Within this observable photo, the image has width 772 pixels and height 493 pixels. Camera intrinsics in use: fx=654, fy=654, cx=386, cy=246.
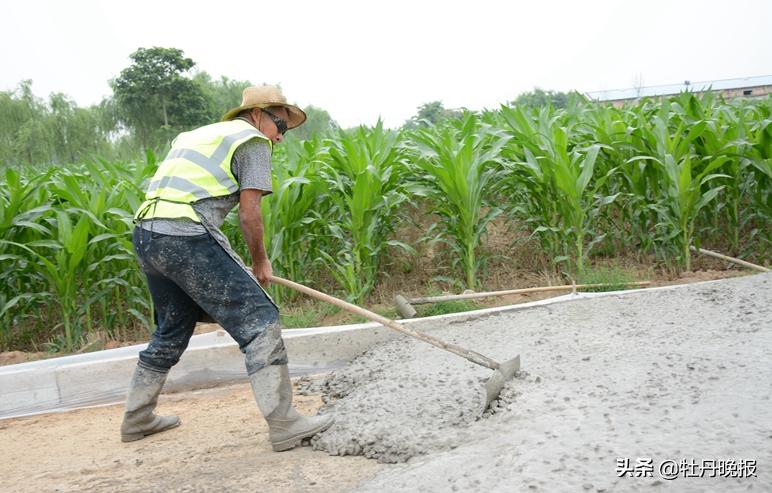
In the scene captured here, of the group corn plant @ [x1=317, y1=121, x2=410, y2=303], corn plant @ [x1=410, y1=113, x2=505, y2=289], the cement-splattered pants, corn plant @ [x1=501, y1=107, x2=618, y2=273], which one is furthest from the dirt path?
corn plant @ [x1=501, y1=107, x2=618, y2=273]

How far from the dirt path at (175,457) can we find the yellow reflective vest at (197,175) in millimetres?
1074

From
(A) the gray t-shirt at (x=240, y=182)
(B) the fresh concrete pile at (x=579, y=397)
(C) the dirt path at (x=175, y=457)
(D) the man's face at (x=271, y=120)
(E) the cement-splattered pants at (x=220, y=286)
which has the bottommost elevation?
(C) the dirt path at (x=175, y=457)

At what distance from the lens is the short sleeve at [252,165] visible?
9.15 feet

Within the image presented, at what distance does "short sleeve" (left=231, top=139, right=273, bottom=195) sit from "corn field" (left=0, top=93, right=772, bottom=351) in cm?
163

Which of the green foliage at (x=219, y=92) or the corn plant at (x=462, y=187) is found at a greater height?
the green foliage at (x=219, y=92)

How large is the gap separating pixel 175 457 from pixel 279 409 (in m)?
0.56

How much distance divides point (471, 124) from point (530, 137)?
828mm

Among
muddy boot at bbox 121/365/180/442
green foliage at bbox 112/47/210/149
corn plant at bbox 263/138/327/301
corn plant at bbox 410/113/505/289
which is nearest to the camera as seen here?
muddy boot at bbox 121/365/180/442

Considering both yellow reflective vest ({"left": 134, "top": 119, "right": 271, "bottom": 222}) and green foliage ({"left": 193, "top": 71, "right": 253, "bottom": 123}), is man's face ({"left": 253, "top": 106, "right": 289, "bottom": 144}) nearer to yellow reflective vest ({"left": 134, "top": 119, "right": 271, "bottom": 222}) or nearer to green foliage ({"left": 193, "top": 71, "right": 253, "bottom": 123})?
yellow reflective vest ({"left": 134, "top": 119, "right": 271, "bottom": 222})

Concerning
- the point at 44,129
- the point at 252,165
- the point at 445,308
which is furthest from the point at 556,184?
the point at 44,129

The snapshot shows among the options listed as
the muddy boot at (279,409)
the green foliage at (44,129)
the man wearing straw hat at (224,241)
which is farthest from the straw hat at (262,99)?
the green foliage at (44,129)

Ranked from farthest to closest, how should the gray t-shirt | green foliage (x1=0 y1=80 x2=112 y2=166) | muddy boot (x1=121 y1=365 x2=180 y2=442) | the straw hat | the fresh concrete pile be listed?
green foliage (x1=0 y1=80 x2=112 y2=166), muddy boot (x1=121 y1=365 x2=180 y2=442), the straw hat, the gray t-shirt, the fresh concrete pile

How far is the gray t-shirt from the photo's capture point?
109 inches

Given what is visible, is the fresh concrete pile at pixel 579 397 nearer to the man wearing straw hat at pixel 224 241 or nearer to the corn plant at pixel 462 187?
the man wearing straw hat at pixel 224 241
